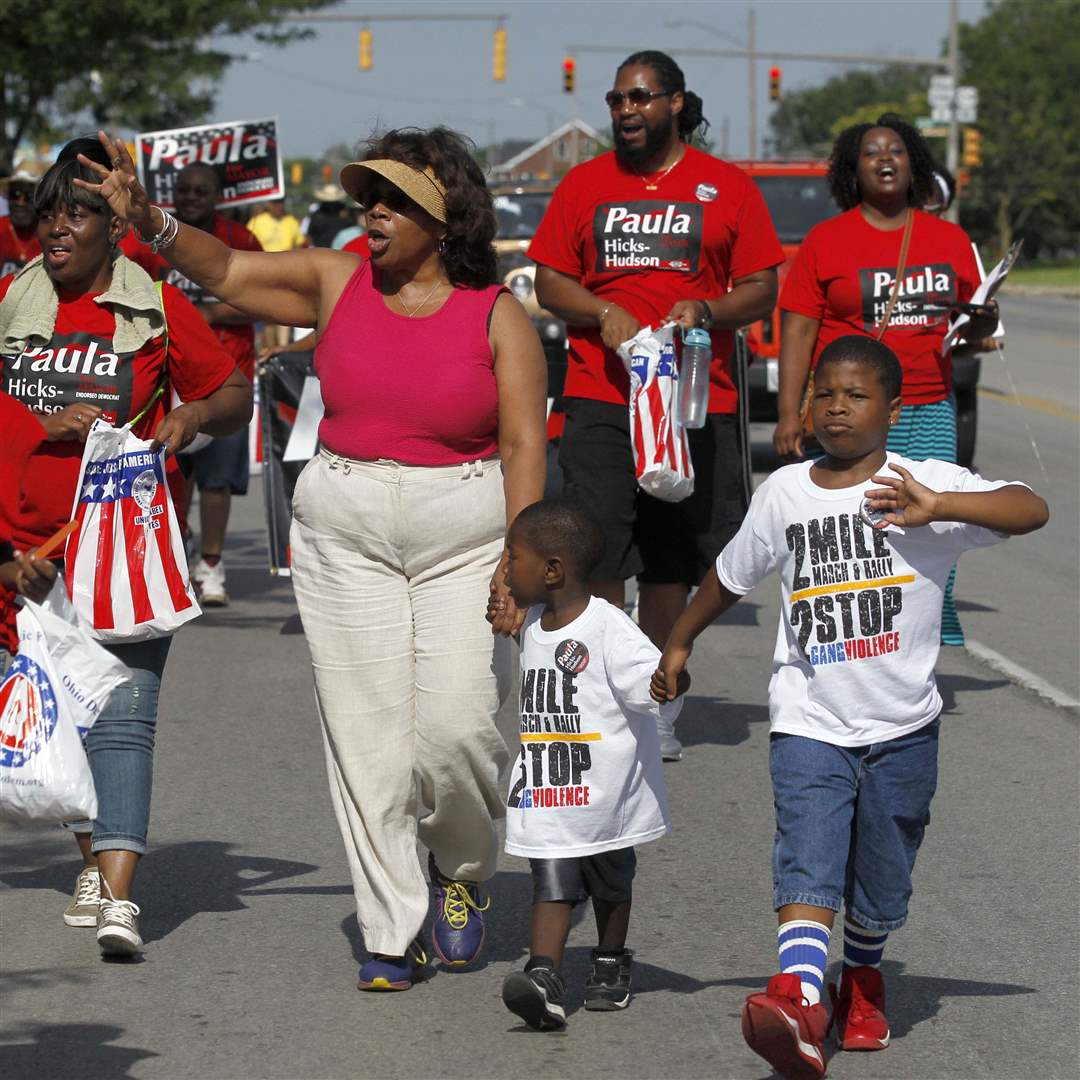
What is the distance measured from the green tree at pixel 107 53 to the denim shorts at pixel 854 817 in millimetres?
21086

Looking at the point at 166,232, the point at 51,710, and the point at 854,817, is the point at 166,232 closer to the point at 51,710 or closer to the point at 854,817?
the point at 51,710

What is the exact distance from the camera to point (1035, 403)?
76.2ft

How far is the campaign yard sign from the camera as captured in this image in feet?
44.8

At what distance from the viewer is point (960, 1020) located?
4.94 m

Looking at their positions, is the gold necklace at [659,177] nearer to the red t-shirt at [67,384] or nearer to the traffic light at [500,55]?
the red t-shirt at [67,384]

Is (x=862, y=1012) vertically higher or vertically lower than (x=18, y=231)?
lower

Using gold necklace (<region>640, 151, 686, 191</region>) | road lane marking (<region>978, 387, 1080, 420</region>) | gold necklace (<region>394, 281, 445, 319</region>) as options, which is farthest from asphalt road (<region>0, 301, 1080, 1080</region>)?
road lane marking (<region>978, 387, 1080, 420</region>)

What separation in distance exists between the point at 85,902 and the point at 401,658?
4.03ft

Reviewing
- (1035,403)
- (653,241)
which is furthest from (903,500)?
(1035,403)

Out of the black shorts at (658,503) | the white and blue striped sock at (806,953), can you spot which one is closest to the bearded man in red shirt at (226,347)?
the black shorts at (658,503)

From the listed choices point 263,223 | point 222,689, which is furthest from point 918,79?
point 222,689

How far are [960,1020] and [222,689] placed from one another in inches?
189

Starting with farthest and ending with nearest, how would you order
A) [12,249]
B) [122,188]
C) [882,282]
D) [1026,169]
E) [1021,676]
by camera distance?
[1026,169] → [12,249] → [1021,676] → [882,282] → [122,188]

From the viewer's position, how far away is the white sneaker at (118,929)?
17.5 feet
